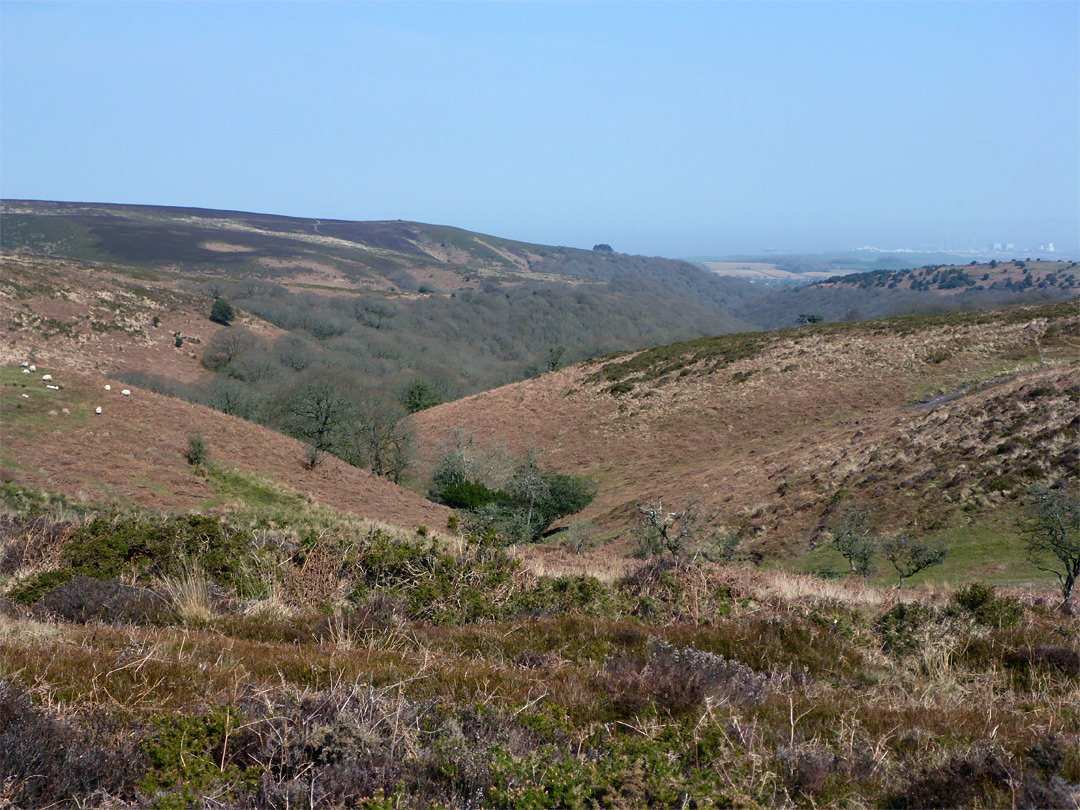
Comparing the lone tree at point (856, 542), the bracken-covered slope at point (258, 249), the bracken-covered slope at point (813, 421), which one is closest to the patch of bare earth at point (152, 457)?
the bracken-covered slope at point (813, 421)

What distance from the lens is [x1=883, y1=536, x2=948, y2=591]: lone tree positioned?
38.5 ft

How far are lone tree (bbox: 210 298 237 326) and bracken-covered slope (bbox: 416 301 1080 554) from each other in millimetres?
26013

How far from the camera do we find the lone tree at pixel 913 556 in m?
11.7

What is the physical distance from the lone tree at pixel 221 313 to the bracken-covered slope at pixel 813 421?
26.0 meters

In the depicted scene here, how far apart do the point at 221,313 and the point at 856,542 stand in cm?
5692

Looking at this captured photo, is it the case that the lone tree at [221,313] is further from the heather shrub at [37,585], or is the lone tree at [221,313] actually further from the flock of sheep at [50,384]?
the heather shrub at [37,585]

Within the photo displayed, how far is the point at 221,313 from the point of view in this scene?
5747 centimetres

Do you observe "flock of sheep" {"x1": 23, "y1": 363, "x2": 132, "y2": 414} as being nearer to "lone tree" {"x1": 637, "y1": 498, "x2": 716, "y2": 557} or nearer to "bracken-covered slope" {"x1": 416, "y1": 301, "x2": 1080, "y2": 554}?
"lone tree" {"x1": 637, "y1": 498, "x2": 716, "y2": 557}

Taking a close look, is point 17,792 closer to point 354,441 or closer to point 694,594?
point 694,594

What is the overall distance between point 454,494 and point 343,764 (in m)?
24.2

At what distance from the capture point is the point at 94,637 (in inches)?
150

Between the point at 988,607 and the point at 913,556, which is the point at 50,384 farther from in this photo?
the point at 988,607

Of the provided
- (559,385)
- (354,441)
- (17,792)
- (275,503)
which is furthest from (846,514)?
(559,385)

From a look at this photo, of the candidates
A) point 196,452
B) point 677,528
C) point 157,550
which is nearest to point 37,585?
point 157,550
